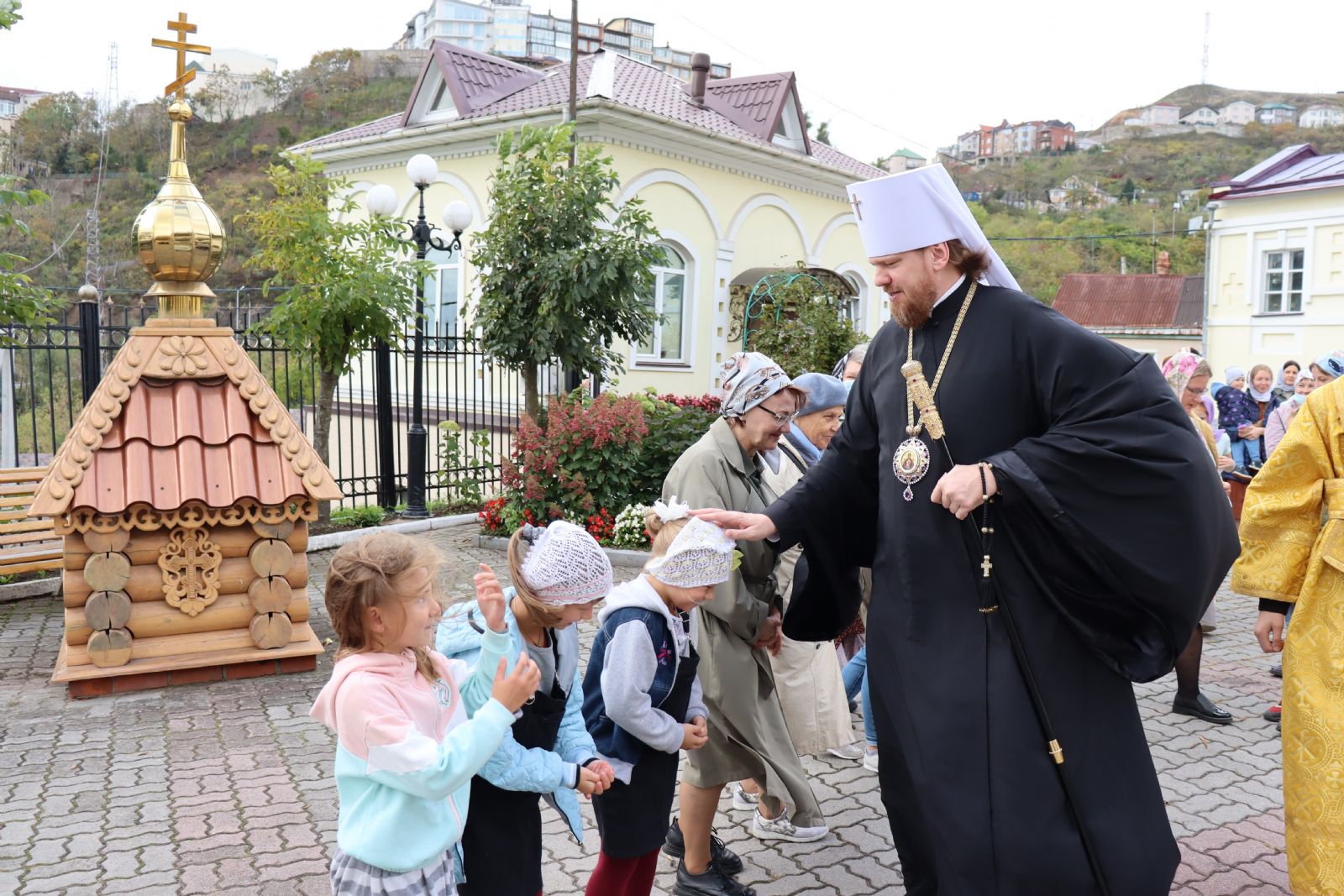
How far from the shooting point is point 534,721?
2.68m

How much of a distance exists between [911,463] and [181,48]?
5524mm

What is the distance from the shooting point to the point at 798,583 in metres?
3.24

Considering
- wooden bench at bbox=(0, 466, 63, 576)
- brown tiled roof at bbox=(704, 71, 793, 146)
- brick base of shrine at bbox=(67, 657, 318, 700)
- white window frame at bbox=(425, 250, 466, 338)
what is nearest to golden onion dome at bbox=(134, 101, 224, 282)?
brick base of shrine at bbox=(67, 657, 318, 700)

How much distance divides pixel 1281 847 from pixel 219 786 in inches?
173

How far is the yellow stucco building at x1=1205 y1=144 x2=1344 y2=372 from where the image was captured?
24562 millimetres

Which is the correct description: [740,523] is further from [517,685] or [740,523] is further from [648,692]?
[517,685]

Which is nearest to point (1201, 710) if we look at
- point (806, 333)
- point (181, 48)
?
point (181, 48)

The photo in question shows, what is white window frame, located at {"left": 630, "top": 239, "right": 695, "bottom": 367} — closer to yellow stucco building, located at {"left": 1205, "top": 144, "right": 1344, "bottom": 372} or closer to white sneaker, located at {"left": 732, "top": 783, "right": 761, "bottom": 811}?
white sneaker, located at {"left": 732, "top": 783, "right": 761, "bottom": 811}

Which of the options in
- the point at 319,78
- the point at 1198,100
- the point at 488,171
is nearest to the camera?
the point at 488,171

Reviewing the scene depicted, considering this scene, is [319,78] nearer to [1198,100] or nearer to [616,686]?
[616,686]

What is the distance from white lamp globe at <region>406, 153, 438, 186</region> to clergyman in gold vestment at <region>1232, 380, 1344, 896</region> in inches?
388

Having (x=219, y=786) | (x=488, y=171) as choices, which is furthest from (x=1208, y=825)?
Result: (x=488, y=171)

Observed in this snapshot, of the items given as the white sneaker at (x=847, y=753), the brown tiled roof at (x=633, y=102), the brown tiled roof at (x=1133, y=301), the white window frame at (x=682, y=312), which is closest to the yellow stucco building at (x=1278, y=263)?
the brown tiled roof at (x=633, y=102)

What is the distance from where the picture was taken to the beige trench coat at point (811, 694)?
4.06 m
